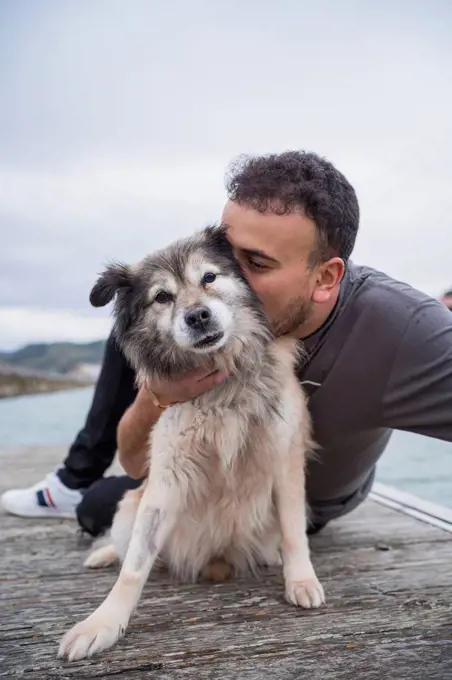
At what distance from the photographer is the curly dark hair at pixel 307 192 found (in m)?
1.88

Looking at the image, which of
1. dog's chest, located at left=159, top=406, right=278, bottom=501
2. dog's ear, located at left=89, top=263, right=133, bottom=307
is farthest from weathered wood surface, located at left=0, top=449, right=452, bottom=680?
dog's ear, located at left=89, top=263, right=133, bottom=307

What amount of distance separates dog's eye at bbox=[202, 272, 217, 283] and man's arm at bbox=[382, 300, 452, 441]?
589 mm

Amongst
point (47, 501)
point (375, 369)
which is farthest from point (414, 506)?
point (47, 501)

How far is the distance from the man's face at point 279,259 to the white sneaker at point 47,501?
139 cm

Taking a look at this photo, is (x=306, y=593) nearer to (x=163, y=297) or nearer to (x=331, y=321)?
(x=331, y=321)

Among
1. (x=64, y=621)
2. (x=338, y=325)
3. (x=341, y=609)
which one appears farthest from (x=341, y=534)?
(x=64, y=621)

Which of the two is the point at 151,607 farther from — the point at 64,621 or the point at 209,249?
the point at 209,249

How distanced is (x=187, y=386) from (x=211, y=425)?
0.44ft

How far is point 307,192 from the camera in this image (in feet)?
6.23

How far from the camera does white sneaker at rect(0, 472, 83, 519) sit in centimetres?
284

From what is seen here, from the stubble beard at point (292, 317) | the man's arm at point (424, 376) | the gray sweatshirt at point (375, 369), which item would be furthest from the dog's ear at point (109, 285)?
the man's arm at point (424, 376)

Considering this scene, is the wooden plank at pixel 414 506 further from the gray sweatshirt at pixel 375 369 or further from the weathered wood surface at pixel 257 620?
the gray sweatshirt at pixel 375 369

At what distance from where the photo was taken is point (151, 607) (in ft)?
6.00

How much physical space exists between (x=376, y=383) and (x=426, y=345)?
192 mm
